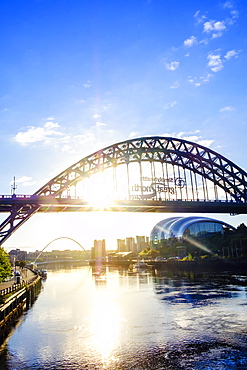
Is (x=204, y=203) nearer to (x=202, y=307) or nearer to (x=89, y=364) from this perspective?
(x=202, y=307)

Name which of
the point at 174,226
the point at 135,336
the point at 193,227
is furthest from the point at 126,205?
the point at 174,226

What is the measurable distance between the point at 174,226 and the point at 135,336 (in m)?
117

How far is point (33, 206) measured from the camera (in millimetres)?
54812

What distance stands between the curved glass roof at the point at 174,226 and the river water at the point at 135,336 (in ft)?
320

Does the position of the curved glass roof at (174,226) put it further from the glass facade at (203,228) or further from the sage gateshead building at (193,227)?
the glass facade at (203,228)

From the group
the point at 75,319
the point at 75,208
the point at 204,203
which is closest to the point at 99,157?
the point at 75,208

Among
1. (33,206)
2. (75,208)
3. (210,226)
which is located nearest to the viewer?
(33,206)

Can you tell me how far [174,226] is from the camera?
446ft

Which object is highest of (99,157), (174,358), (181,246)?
(99,157)

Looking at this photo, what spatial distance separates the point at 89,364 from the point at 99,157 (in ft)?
158

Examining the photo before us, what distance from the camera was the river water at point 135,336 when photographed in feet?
54.8

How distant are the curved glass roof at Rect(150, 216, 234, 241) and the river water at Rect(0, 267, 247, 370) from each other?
97.7m

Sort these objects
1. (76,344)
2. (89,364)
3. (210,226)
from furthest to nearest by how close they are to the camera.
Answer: (210,226) → (76,344) → (89,364)

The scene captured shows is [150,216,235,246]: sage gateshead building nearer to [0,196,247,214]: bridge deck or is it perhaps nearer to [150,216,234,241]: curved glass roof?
[150,216,234,241]: curved glass roof
